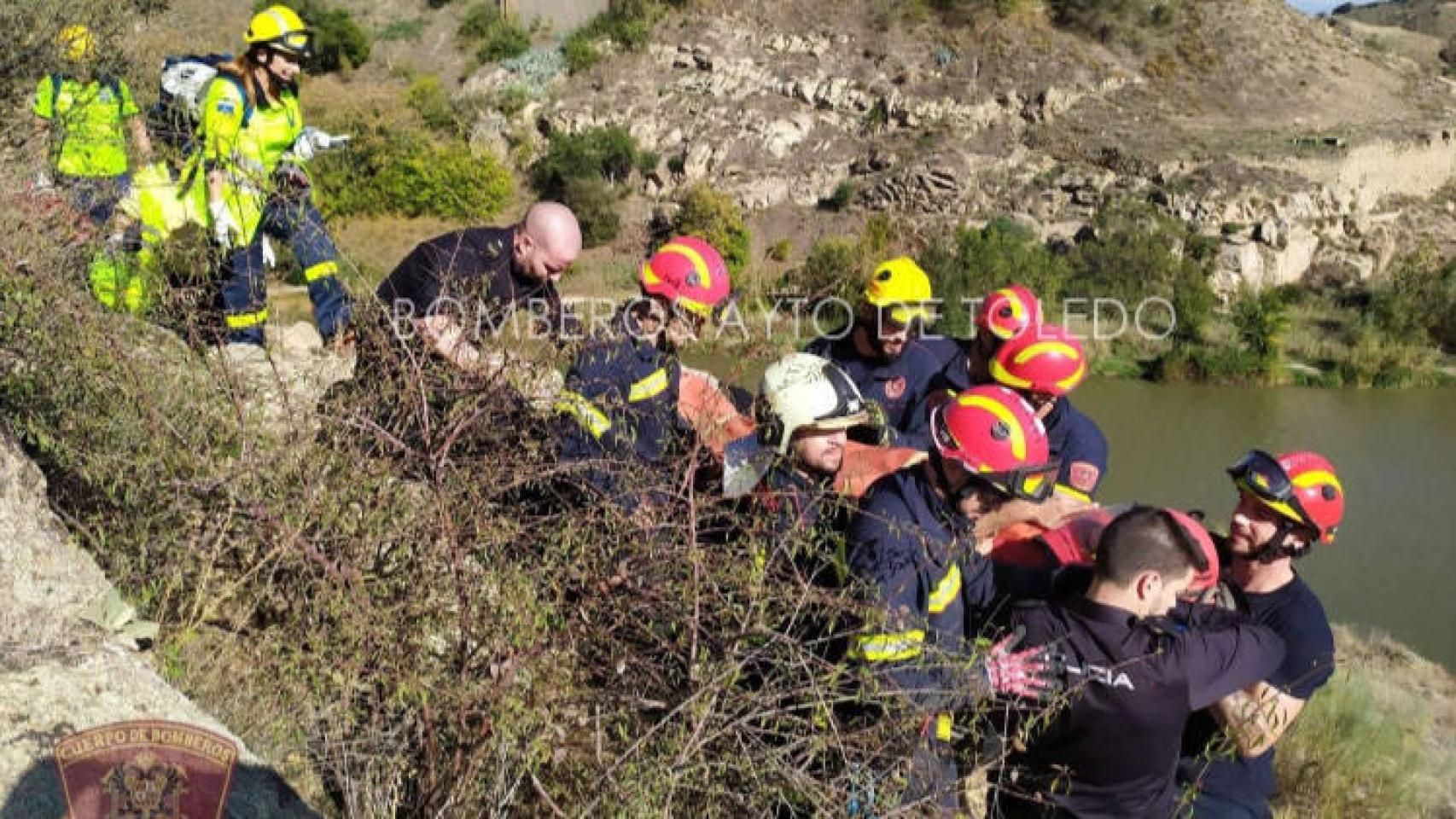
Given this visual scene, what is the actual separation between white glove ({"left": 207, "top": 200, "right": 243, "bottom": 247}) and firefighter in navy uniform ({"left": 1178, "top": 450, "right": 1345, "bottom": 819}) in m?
4.07

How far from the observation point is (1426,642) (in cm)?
973

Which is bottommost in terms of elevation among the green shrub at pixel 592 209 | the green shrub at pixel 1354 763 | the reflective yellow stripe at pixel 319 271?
the green shrub at pixel 592 209

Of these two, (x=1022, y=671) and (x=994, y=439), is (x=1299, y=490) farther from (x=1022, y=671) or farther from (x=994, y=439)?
(x=1022, y=671)

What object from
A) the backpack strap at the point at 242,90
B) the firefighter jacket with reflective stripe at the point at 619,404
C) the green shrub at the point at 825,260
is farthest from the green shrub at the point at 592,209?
the firefighter jacket with reflective stripe at the point at 619,404

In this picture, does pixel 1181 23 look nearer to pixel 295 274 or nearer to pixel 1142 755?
pixel 295 274

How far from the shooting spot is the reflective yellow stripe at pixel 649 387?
3.28 metres

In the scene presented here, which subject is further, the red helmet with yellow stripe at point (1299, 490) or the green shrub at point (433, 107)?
the green shrub at point (433, 107)

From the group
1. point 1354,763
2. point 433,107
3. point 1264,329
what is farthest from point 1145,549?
point 433,107

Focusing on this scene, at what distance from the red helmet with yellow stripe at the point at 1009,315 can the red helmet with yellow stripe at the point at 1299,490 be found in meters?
1.26

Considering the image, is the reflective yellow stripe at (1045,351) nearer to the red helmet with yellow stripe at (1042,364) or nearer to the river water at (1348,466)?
the red helmet with yellow stripe at (1042,364)

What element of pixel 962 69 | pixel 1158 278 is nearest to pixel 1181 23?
pixel 962 69

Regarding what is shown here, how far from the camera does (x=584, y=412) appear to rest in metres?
3.01

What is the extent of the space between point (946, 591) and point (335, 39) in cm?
2742

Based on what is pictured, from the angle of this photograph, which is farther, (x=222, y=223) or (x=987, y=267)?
(x=987, y=267)
